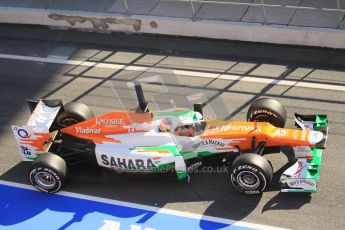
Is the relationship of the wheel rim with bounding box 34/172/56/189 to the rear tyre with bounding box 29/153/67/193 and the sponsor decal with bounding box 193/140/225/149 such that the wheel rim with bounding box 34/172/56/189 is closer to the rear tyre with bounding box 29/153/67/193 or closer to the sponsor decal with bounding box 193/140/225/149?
the rear tyre with bounding box 29/153/67/193

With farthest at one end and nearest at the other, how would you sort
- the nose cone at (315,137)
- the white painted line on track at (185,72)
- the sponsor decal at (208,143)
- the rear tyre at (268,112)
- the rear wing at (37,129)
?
the white painted line on track at (185,72), the rear tyre at (268,112), the rear wing at (37,129), the sponsor decal at (208,143), the nose cone at (315,137)

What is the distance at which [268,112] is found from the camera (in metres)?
9.16

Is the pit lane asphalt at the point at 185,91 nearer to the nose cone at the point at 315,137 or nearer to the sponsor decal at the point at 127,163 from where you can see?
the sponsor decal at the point at 127,163

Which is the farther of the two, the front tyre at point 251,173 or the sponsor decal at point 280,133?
the sponsor decal at point 280,133

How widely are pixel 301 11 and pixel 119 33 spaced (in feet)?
15.4

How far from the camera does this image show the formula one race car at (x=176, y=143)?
8.28 m

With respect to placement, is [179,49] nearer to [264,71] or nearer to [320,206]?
[264,71]

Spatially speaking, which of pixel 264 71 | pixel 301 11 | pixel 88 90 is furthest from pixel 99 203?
pixel 301 11

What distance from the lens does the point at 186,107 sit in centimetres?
996

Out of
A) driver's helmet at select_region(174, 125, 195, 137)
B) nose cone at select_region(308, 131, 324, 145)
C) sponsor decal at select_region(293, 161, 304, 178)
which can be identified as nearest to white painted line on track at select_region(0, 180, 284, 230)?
sponsor decal at select_region(293, 161, 304, 178)

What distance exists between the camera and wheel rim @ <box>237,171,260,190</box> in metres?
8.20

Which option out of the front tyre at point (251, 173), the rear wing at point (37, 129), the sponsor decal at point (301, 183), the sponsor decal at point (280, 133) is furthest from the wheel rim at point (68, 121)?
the sponsor decal at point (301, 183)

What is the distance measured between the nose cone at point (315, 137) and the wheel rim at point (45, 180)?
4.34m

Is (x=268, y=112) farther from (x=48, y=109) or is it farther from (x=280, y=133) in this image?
(x=48, y=109)
